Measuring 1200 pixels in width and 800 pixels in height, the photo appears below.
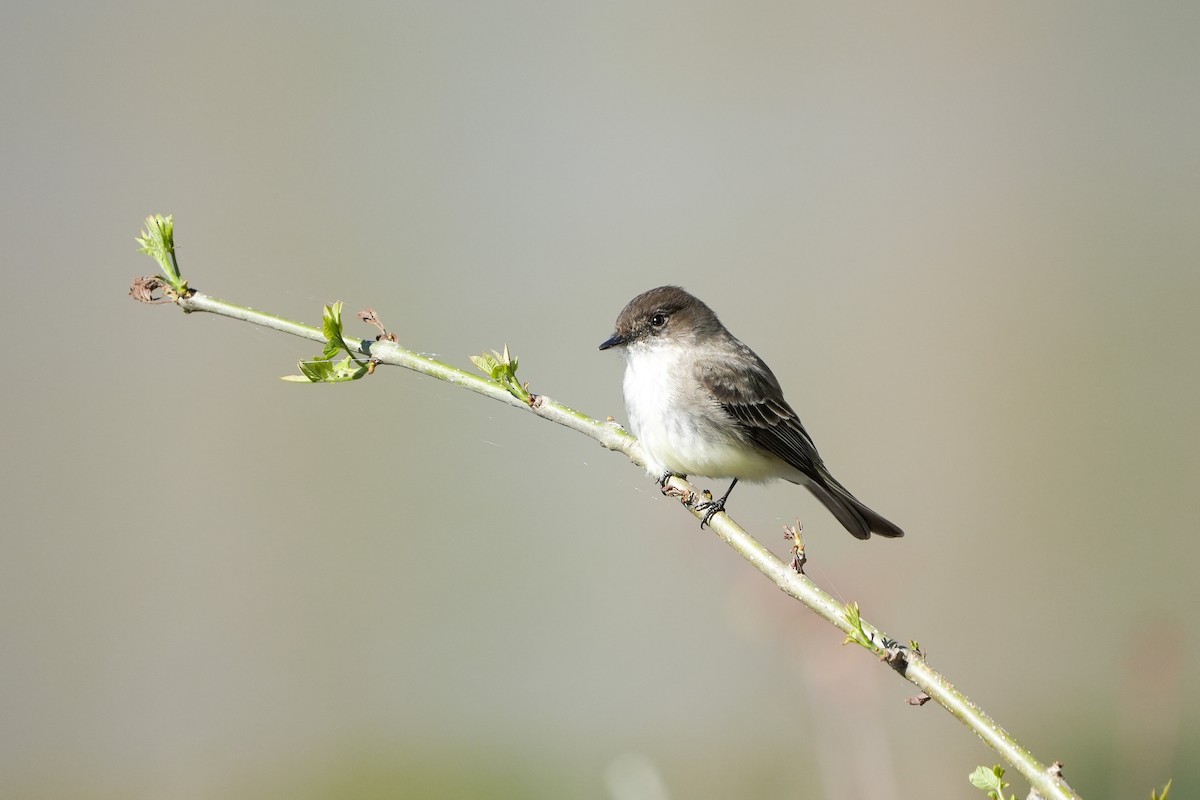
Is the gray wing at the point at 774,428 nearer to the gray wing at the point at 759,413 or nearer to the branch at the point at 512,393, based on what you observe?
the gray wing at the point at 759,413

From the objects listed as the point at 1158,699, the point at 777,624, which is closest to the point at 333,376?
the point at 777,624

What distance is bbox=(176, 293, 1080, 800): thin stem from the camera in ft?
3.56

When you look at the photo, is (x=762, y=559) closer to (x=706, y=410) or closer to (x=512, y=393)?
(x=512, y=393)

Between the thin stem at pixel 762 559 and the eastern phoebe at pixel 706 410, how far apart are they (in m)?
0.70

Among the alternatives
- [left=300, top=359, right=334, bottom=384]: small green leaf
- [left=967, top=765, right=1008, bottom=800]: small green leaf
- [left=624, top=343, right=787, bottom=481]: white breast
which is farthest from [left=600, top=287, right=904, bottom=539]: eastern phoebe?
[left=967, top=765, right=1008, bottom=800]: small green leaf

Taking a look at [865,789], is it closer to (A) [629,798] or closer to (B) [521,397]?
(A) [629,798]

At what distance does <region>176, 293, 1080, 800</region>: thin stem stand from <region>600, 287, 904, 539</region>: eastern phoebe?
699 mm

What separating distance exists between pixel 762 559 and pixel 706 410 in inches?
57.0

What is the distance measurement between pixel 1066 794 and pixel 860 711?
89cm

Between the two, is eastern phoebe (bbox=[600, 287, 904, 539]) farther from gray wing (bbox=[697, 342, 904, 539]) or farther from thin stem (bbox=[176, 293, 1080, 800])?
thin stem (bbox=[176, 293, 1080, 800])

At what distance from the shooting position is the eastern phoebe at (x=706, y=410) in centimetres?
287

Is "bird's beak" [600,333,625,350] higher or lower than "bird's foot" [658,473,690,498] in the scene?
higher

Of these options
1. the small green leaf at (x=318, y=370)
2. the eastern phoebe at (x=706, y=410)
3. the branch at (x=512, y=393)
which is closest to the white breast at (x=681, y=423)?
the eastern phoebe at (x=706, y=410)

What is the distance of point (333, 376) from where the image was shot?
62.4 inches
